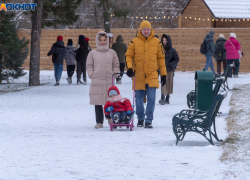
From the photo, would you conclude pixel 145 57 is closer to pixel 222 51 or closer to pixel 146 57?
pixel 146 57

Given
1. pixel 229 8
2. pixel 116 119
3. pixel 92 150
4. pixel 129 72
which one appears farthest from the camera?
pixel 229 8

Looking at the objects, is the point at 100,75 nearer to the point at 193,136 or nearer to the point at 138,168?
the point at 193,136

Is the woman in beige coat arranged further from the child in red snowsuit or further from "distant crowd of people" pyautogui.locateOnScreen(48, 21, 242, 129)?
the child in red snowsuit

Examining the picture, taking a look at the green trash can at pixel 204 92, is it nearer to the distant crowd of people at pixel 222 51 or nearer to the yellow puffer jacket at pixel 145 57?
the yellow puffer jacket at pixel 145 57

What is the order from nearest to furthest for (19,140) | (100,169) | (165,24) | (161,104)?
(100,169) < (19,140) < (161,104) < (165,24)

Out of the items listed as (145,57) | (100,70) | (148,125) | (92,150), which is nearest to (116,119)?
(148,125)

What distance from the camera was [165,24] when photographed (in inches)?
1854

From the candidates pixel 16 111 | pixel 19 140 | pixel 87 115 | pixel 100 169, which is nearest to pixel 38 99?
pixel 16 111

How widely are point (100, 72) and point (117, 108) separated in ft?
2.43

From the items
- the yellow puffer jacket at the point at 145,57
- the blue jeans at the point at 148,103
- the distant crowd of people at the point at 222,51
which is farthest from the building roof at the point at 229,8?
the yellow puffer jacket at the point at 145,57

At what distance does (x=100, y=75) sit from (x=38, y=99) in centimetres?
569

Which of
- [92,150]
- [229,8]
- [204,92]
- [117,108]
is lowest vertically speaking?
[92,150]

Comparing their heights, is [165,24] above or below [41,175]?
above

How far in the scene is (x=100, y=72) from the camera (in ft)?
29.5
